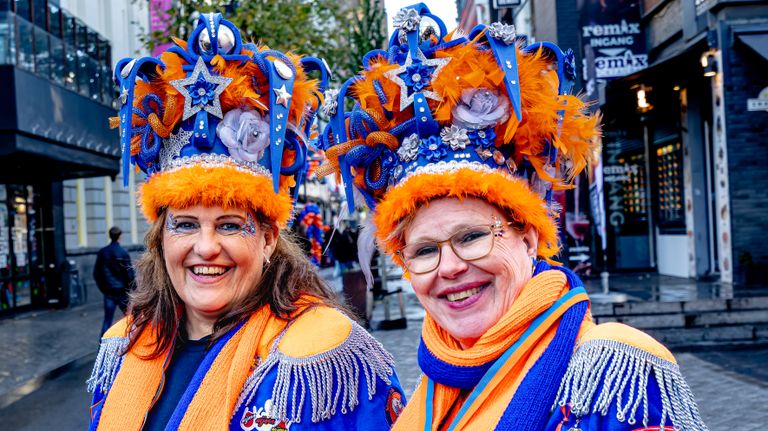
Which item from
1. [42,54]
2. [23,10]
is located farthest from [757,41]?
[23,10]

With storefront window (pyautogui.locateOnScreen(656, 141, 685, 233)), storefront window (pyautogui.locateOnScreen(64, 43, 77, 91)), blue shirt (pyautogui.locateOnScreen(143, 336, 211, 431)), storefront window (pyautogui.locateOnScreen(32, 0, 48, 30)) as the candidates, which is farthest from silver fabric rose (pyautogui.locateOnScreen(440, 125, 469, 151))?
storefront window (pyautogui.locateOnScreen(64, 43, 77, 91))

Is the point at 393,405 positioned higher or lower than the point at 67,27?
lower

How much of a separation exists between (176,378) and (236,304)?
358 mm

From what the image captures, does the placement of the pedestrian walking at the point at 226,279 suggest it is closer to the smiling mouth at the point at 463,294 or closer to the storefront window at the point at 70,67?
the smiling mouth at the point at 463,294

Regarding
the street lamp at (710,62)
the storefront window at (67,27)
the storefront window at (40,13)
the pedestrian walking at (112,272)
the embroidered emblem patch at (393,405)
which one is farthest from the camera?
the storefront window at (67,27)

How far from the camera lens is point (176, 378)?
2682 mm

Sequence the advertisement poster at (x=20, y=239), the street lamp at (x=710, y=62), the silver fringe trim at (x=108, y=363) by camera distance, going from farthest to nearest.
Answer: the advertisement poster at (x=20, y=239)
the street lamp at (x=710, y=62)
the silver fringe trim at (x=108, y=363)

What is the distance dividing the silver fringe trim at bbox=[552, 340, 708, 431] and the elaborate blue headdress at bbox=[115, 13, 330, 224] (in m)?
1.41

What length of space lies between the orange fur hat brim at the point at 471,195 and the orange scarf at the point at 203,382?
0.71 meters

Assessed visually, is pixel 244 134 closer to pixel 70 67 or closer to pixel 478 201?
pixel 478 201

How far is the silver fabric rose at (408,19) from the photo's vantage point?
7.00 ft

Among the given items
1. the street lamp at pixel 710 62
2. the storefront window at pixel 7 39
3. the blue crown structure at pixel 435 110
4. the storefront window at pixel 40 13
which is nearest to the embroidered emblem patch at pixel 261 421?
the blue crown structure at pixel 435 110

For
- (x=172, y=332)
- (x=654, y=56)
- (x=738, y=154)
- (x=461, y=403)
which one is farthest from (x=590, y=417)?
(x=654, y=56)

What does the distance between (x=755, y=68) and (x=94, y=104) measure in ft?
42.2
